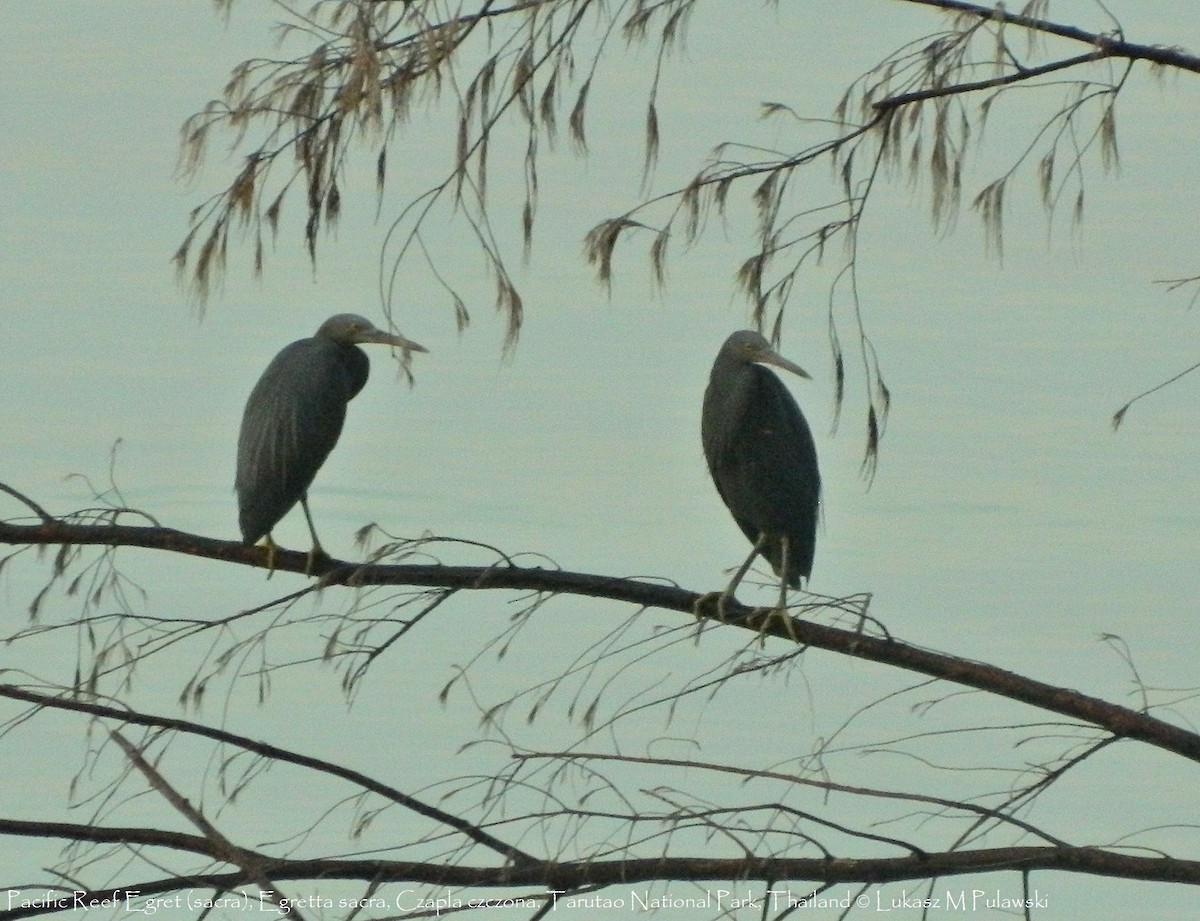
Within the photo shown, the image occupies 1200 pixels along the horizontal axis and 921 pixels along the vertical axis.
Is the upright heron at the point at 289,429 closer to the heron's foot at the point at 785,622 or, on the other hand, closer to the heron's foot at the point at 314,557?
the heron's foot at the point at 314,557

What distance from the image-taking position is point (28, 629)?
59.3 inches

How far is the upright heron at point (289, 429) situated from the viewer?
237cm

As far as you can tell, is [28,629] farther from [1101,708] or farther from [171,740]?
[1101,708]

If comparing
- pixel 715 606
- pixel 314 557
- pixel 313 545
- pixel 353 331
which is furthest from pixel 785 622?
pixel 353 331

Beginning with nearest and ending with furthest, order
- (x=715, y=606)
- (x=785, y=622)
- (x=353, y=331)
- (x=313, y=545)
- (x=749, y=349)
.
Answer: (x=785, y=622) → (x=715, y=606) → (x=749, y=349) → (x=313, y=545) → (x=353, y=331)

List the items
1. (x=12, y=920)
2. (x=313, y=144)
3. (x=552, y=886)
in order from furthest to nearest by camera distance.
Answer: (x=313, y=144) < (x=552, y=886) < (x=12, y=920)

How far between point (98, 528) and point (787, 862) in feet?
2.28

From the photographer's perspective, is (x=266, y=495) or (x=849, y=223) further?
(x=266, y=495)

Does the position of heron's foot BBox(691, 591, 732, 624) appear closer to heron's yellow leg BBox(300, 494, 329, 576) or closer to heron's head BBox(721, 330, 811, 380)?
heron's head BBox(721, 330, 811, 380)

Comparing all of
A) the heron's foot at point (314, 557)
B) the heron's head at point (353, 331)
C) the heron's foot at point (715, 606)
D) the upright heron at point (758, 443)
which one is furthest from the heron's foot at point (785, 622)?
the heron's head at point (353, 331)

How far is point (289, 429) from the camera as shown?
2.40 metres

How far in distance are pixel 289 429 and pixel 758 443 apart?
66 centimetres

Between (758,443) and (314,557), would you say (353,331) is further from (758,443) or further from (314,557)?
(758,443)

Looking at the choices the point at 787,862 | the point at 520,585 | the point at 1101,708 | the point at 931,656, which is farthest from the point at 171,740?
the point at 1101,708
